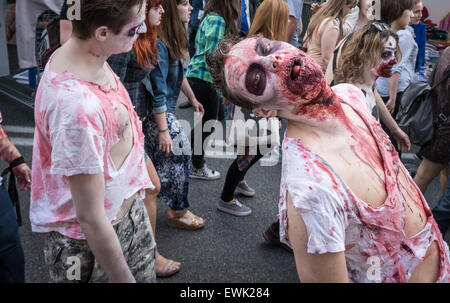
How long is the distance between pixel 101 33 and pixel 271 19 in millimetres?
1899

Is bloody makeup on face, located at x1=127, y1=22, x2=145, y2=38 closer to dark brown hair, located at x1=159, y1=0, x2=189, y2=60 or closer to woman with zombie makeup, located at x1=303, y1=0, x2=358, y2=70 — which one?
dark brown hair, located at x1=159, y1=0, x2=189, y2=60

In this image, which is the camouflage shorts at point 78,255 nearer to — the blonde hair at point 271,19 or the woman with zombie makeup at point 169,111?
the woman with zombie makeup at point 169,111

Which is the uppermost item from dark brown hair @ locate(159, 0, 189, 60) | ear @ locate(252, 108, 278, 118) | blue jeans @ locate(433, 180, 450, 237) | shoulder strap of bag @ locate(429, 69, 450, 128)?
dark brown hair @ locate(159, 0, 189, 60)

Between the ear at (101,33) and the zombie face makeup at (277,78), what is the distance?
1.28 ft

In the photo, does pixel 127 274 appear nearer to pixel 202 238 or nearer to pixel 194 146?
pixel 202 238

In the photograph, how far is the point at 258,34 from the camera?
2775mm

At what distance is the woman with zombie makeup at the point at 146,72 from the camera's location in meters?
1.97

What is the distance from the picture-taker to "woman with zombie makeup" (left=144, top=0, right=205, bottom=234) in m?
2.34

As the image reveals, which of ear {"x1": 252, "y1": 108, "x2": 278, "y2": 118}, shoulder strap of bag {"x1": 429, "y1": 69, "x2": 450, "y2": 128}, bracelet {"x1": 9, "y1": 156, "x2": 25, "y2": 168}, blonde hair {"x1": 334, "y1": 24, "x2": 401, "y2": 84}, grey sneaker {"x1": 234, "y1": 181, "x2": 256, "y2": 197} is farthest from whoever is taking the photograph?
grey sneaker {"x1": 234, "y1": 181, "x2": 256, "y2": 197}

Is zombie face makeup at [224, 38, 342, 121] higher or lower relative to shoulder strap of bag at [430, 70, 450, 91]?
higher

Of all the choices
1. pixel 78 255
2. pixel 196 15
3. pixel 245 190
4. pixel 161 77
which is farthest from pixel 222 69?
pixel 196 15

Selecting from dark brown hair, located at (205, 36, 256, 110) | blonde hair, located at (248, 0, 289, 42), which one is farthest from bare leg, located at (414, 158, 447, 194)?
dark brown hair, located at (205, 36, 256, 110)

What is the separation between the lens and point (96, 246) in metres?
1.13

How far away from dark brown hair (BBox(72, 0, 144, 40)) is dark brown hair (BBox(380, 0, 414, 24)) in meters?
2.31
